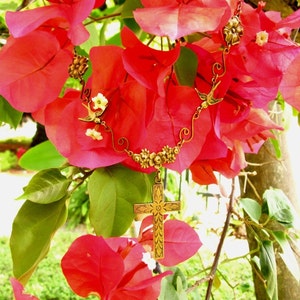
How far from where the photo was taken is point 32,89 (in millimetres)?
262

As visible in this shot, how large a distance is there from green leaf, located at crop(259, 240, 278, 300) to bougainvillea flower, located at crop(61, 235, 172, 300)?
0.21 m

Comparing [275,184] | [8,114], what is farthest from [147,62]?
[275,184]

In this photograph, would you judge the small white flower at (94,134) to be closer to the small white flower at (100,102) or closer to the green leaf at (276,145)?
the small white flower at (100,102)

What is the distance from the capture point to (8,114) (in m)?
0.36

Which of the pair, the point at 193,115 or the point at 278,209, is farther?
the point at 278,209

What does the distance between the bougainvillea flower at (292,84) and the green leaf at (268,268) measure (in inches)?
9.5

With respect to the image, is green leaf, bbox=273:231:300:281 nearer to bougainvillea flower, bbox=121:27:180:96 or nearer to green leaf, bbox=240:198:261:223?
green leaf, bbox=240:198:261:223

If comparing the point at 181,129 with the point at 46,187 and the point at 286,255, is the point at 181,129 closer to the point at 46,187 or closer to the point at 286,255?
the point at 46,187

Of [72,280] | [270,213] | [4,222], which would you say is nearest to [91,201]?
[72,280]

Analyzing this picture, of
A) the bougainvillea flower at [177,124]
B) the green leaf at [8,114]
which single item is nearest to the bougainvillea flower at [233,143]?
the bougainvillea flower at [177,124]

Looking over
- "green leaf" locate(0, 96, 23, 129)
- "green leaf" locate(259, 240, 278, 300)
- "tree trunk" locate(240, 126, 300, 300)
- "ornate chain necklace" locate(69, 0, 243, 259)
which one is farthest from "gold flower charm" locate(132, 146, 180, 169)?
"tree trunk" locate(240, 126, 300, 300)

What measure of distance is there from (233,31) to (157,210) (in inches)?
4.2

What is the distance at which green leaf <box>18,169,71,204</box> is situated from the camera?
30 centimetres

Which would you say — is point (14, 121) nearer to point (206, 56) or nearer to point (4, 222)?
point (206, 56)
